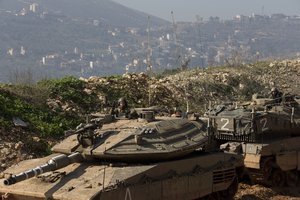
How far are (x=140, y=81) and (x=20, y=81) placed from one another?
569 centimetres

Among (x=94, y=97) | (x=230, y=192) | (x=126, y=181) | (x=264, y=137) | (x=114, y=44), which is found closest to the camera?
(x=126, y=181)

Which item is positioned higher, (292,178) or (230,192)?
(230,192)

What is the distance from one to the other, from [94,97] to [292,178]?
8813 millimetres

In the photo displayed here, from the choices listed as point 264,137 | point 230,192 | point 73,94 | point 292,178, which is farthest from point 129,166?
point 73,94

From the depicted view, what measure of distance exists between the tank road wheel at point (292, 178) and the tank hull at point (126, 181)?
15.0 feet

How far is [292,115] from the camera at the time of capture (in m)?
17.8

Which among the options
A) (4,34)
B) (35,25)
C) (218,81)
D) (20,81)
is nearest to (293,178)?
(20,81)

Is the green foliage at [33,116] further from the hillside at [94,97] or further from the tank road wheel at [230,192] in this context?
the tank road wheel at [230,192]

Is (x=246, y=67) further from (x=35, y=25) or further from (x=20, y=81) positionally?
(x=35, y=25)

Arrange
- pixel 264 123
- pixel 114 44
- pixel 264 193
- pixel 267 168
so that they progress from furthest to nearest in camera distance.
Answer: pixel 114 44 → pixel 264 123 → pixel 267 168 → pixel 264 193

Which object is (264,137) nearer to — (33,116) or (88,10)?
(33,116)

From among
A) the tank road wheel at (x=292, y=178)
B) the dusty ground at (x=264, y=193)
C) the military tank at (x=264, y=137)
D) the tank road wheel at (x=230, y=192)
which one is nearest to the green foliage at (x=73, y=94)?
the military tank at (x=264, y=137)

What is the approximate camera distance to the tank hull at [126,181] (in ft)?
35.2

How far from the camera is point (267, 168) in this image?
16.7m
